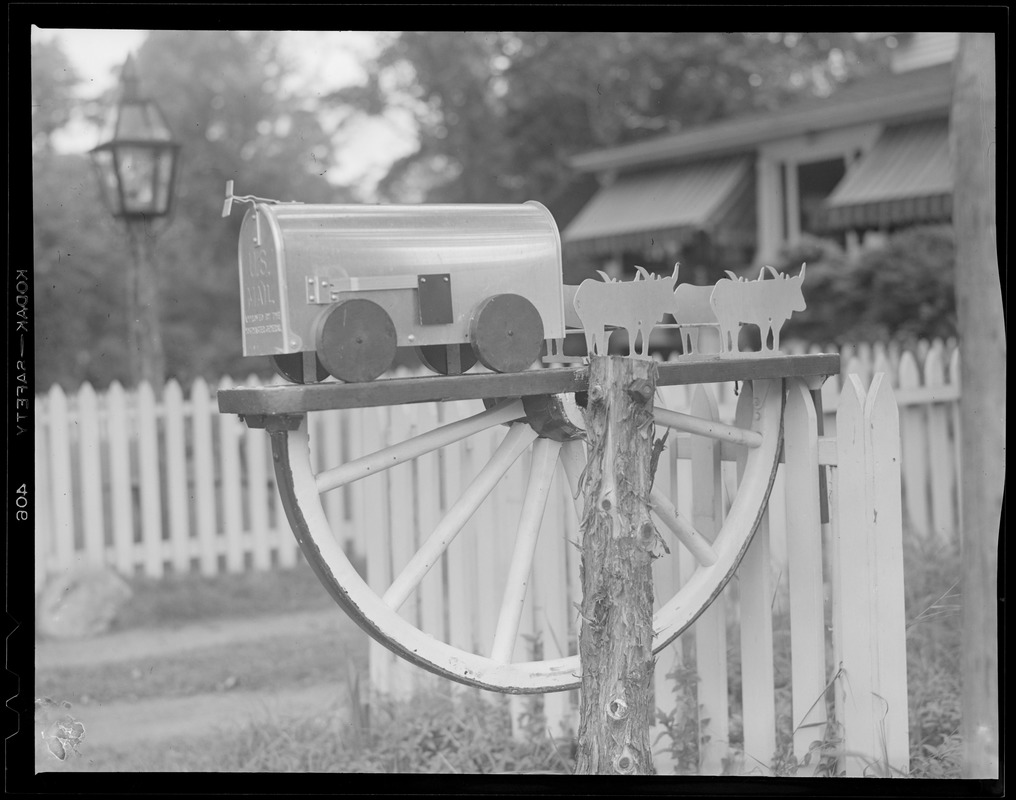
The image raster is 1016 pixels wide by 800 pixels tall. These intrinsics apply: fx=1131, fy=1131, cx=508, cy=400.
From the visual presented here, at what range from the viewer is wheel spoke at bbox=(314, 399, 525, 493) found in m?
2.59

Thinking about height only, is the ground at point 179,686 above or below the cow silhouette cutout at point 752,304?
below

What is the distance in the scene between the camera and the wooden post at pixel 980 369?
268 cm

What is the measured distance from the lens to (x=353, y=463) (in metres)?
2.62

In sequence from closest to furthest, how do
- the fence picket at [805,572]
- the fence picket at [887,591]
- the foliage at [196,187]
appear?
the fence picket at [887,591], the fence picket at [805,572], the foliage at [196,187]

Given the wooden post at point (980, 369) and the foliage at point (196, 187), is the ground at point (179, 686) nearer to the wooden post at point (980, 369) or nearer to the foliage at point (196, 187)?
the wooden post at point (980, 369)

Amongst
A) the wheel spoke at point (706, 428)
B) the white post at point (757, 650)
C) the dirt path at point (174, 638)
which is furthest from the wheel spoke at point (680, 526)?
the dirt path at point (174, 638)

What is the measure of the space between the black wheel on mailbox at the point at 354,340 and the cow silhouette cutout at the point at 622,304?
1.77 ft

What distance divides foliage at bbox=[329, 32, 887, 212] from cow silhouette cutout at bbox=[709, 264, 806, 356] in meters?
17.0

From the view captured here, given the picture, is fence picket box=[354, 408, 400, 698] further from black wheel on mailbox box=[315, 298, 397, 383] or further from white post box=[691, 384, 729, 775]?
black wheel on mailbox box=[315, 298, 397, 383]

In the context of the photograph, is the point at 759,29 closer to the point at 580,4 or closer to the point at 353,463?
the point at 580,4

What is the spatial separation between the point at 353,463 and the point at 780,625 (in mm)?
2470

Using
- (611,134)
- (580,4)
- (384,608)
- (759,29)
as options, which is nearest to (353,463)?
(384,608)

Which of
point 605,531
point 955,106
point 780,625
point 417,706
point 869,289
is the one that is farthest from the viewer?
point 869,289

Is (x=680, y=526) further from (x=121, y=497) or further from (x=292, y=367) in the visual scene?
(x=121, y=497)
